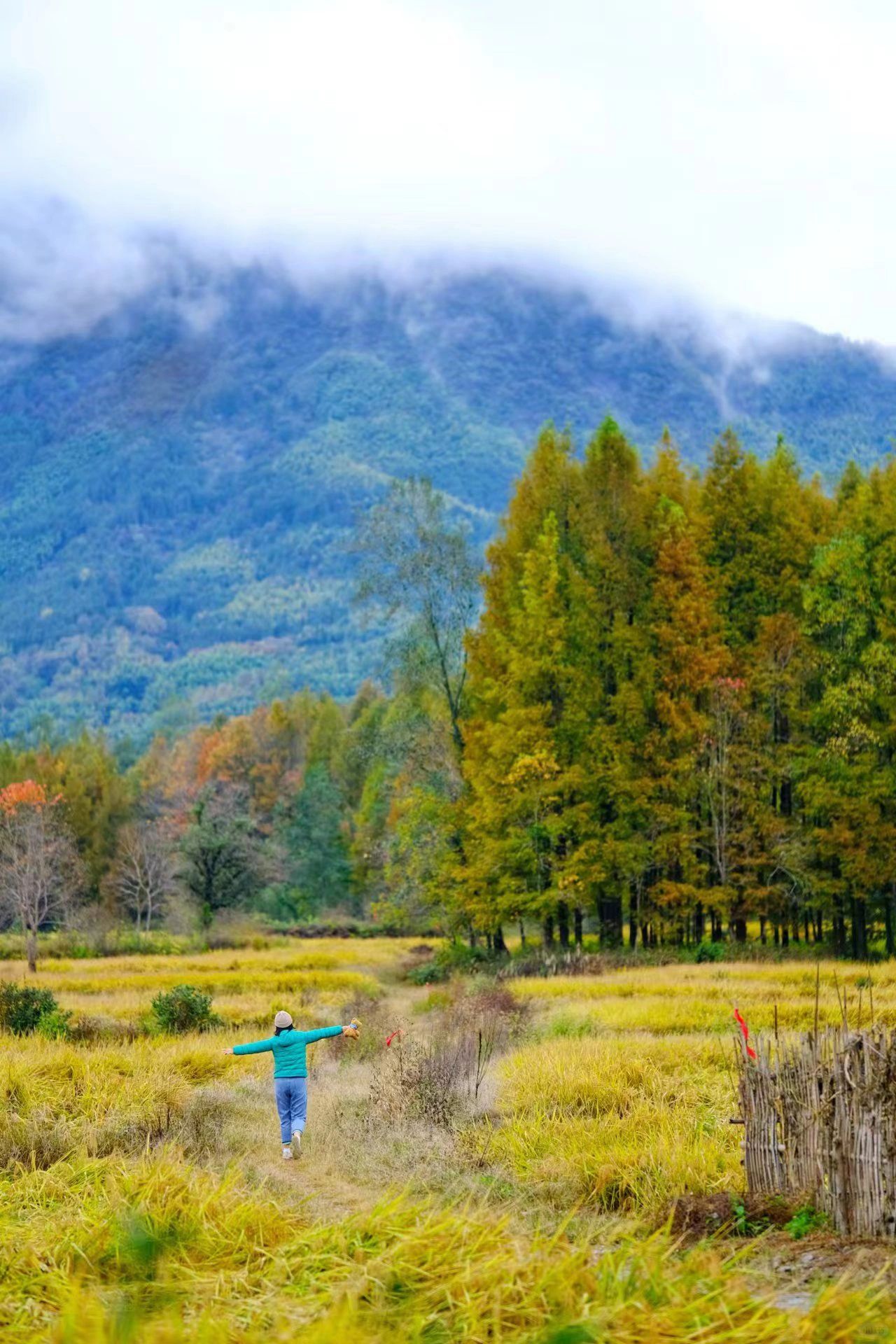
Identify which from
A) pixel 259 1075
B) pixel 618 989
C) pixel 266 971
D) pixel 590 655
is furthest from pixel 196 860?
pixel 259 1075

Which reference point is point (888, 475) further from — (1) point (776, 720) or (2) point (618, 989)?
(2) point (618, 989)

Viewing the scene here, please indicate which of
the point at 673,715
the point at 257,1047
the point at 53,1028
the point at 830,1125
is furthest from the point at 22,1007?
the point at 673,715

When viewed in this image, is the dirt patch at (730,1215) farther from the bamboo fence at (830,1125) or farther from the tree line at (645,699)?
the tree line at (645,699)

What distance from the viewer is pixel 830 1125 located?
769cm

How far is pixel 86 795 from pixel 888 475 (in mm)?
59994

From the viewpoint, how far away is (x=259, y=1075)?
53.9 ft

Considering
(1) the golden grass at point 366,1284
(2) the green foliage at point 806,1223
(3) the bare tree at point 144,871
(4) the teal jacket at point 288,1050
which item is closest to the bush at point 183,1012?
(4) the teal jacket at point 288,1050

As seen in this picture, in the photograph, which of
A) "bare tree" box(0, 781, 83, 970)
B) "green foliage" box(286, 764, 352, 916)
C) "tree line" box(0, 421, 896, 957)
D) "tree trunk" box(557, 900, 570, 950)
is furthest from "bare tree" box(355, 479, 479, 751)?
"green foliage" box(286, 764, 352, 916)

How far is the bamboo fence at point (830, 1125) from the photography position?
7.29m

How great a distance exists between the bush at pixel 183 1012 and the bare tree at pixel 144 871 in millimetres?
29892

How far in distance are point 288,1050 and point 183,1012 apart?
979 cm

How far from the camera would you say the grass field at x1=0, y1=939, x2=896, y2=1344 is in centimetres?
487

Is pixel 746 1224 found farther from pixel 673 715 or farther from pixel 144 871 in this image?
pixel 144 871

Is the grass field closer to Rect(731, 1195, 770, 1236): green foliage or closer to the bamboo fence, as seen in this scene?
Rect(731, 1195, 770, 1236): green foliage
